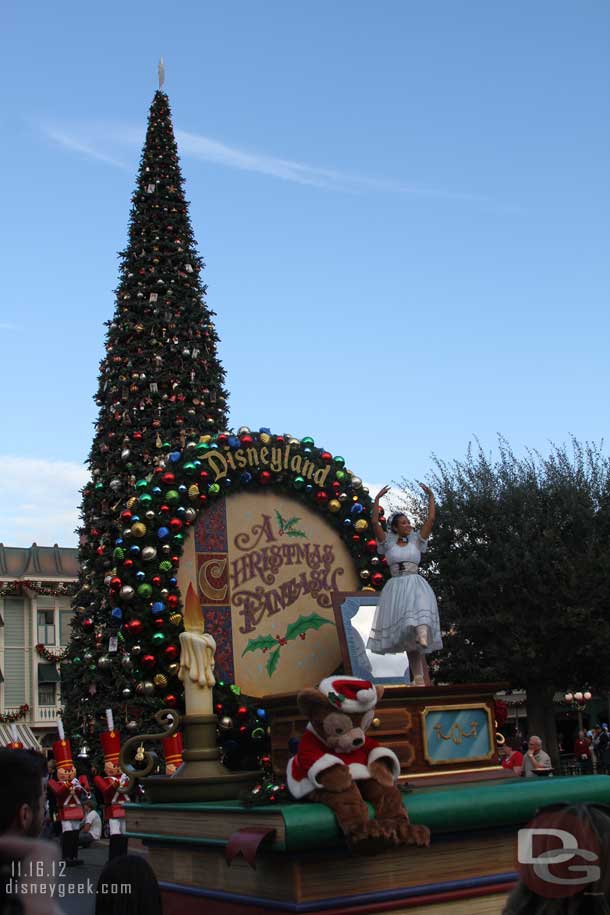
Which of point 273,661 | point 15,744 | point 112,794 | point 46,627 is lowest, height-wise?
point 112,794

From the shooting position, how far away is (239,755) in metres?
11.3

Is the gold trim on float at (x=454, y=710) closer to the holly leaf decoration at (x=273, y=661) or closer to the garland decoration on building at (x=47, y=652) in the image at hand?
the holly leaf decoration at (x=273, y=661)

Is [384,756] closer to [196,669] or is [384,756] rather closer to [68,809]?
[196,669]

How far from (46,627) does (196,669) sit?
39152 millimetres

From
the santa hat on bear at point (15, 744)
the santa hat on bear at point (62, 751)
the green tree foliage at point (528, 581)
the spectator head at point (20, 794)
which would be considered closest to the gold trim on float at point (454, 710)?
the santa hat on bear at point (15, 744)

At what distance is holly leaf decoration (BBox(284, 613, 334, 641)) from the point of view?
1208 cm

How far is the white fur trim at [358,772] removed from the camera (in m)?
6.52

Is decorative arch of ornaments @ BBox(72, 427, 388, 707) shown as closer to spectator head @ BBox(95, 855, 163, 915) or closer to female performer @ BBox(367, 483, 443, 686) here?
female performer @ BBox(367, 483, 443, 686)

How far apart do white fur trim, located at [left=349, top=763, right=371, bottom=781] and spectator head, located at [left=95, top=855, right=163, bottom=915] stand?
285 centimetres

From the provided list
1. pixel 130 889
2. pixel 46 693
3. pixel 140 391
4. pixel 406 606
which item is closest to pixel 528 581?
pixel 140 391

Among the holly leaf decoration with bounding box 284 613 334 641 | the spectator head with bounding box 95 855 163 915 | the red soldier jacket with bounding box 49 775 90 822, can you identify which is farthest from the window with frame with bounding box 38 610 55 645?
the spectator head with bounding box 95 855 163 915

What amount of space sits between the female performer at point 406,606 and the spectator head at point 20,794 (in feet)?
21.4

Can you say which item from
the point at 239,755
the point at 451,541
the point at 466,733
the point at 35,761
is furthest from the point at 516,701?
the point at 35,761

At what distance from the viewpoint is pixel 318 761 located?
21.3ft
